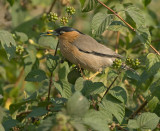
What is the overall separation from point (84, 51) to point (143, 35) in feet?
3.67

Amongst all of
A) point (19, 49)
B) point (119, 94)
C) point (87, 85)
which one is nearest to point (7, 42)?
point (19, 49)

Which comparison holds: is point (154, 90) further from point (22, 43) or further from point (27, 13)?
point (27, 13)

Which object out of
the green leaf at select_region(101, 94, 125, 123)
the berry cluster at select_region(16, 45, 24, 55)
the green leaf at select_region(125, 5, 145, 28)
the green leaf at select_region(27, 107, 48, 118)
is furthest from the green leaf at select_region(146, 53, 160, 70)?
the berry cluster at select_region(16, 45, 24, 55)

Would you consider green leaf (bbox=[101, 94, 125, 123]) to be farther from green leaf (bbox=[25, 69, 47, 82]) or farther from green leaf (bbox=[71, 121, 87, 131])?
green leaf (bbox=[71, 121, 87, 131])

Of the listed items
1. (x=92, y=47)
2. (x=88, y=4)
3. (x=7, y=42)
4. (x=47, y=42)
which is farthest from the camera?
(x=92, y=47)

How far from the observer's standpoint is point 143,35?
3.10 meters

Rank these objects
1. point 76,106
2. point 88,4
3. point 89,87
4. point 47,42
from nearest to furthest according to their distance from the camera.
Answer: point 76,106, point 89,87, point 88,4, point 47,42

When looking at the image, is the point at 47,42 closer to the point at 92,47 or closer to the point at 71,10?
the point at 92,47

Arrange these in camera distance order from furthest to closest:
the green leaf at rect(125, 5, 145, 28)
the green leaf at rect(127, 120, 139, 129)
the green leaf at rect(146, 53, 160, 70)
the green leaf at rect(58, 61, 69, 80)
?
the green leaf at rect(58, 61, 69, 80), the green leaf at rect(125, 5, 145, 28), the green leaf at rect(146, 53, 160, 70), the green leaf at rect(127, 120, 139, 129)

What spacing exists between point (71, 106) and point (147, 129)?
0.93m

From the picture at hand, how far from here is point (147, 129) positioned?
2.52 m

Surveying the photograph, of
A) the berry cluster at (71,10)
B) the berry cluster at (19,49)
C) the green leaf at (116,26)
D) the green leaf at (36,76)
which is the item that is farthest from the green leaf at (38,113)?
the green leaf at (116,26)

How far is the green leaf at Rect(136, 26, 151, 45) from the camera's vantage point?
9.99 ft

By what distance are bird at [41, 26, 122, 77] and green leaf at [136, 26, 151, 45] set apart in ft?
2.75
